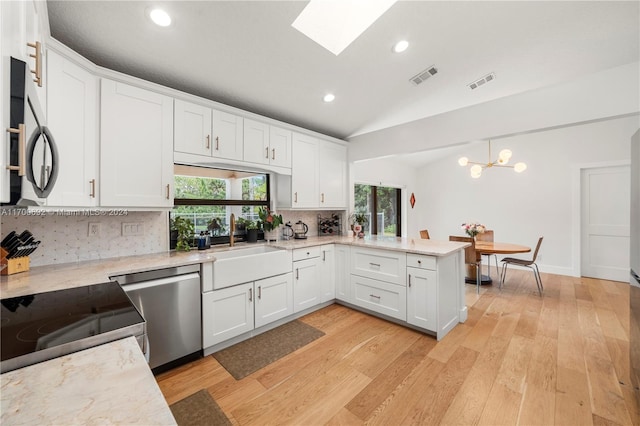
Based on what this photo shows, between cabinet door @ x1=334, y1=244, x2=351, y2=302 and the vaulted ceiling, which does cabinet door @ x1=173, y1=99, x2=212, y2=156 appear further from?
cabinet door @ x1=334, y1=244, x2=351, y2=302

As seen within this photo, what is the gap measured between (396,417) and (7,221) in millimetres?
2953

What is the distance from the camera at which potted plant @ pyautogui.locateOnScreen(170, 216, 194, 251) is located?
2.60 metres

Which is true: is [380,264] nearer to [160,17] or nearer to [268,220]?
[268,220]

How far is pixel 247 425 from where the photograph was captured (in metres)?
1.61

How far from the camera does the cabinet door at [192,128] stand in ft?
7.78

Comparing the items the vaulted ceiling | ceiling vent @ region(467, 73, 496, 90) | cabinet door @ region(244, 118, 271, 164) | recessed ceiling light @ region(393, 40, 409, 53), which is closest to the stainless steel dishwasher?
cabinet door @ region(244, 118, 271, 164)

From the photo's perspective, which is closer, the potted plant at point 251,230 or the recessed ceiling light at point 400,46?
the recessed ceiling light at point 400,46

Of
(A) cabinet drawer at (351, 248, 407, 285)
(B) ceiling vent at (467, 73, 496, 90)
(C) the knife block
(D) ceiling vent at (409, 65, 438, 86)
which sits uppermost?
(D) ceiling vent at (409, 65, 438, 86)

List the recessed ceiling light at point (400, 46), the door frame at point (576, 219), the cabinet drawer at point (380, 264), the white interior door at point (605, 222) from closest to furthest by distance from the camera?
the recessed ceiling light at point (400, 46)
the cabinet drawer at point (380, 264)
the white interior door at point (605, 222)
the door frame at point (576, 219)

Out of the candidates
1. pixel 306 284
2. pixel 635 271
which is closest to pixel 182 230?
pixel 306 284

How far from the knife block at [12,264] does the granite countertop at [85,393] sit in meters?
1.52

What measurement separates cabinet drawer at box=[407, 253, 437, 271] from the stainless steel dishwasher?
6.72ft

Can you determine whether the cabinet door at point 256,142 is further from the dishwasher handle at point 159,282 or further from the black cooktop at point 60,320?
the black cooktop at point 60,320

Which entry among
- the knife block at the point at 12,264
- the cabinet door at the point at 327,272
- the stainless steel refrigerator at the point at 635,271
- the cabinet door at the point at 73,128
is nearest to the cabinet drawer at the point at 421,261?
the cabinet door at the point at 327,272
